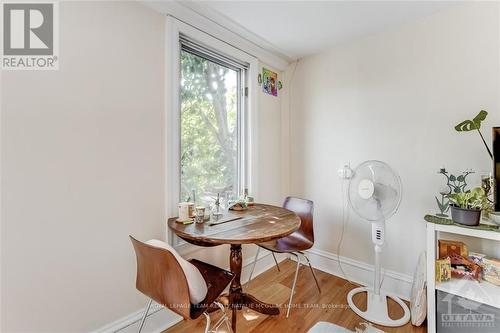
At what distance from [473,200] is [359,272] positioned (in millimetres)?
1241

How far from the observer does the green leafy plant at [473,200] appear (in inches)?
Result: 55.0

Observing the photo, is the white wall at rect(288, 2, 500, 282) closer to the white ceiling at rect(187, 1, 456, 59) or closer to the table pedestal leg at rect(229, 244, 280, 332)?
the white ceiling at rect(187, 1, 456, 59)

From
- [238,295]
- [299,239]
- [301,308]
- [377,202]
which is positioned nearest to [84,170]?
[238,295]

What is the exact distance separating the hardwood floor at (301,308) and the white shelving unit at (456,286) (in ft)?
1.04

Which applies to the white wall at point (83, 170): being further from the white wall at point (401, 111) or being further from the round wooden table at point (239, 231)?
the white wall at point (401, 111)

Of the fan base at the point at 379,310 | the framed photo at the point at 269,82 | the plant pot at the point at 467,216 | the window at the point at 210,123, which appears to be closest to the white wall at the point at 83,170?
the window at the point at 210,123

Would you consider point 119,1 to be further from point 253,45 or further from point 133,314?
point 133,314

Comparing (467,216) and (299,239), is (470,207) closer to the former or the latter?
(467,216)

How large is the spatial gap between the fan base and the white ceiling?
2.31 m

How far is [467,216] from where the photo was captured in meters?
1.39

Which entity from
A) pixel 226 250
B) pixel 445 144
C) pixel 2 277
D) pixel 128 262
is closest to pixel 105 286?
pixel 128 262

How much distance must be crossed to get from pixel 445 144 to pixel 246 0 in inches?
75.1

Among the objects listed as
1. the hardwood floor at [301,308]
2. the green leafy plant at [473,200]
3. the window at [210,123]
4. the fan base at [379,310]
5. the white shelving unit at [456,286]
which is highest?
the window at [210,123]

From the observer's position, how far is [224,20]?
1936 millimetres
